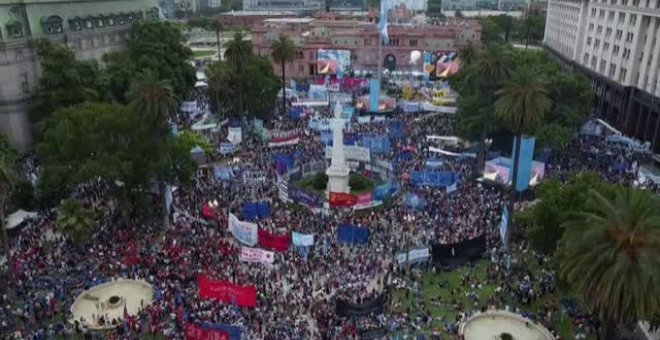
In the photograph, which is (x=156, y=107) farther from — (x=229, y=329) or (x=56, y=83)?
(x=229, y=329)

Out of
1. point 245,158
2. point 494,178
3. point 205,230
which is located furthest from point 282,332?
point 245,158

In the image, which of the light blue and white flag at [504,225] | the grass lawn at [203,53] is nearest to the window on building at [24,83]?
the light blue and white flag at [504,225]

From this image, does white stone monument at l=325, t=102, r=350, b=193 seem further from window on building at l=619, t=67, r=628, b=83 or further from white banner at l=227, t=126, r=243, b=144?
window on building at l=619, t=67, r=628, b=83

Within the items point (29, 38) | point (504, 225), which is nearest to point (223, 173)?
point (29, 38)

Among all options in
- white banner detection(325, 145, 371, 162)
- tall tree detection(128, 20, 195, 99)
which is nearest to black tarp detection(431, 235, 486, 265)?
white banner detection(325, 145, 371, 162)

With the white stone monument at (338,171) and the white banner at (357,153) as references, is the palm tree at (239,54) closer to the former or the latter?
the white banner at (357,153)

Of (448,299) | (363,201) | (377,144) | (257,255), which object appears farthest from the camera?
(377,144)
